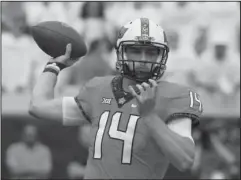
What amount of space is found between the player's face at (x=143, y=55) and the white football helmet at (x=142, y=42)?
1 centimetres

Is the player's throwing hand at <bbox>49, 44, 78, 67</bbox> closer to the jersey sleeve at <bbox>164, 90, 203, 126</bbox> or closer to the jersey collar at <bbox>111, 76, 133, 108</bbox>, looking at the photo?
the jersey collar at <bbox>111, 76, 133, 108</bbox>

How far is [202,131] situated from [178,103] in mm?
3536

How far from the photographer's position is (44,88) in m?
2.71

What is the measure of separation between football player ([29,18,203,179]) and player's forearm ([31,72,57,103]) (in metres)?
0.03

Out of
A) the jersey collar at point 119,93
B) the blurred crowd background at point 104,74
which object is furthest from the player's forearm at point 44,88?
the blurred crowd background at point 104,74

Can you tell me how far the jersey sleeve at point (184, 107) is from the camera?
7.68ft

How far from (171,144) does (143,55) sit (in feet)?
1.73

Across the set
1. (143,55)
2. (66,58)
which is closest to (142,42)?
(143,55)

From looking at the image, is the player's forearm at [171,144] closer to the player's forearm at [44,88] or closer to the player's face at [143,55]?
the player's face at [143,55]

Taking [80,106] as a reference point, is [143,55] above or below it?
above

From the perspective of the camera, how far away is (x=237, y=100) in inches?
225

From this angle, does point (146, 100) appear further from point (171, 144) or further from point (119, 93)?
point (119, 93)

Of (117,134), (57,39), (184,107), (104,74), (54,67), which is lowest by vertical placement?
(104,74)

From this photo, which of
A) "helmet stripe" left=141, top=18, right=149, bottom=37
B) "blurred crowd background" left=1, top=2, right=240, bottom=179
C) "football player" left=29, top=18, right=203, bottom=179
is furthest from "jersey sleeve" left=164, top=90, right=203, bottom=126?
"blurred crowd background" left=1, top=2, right=240, bottom=179
